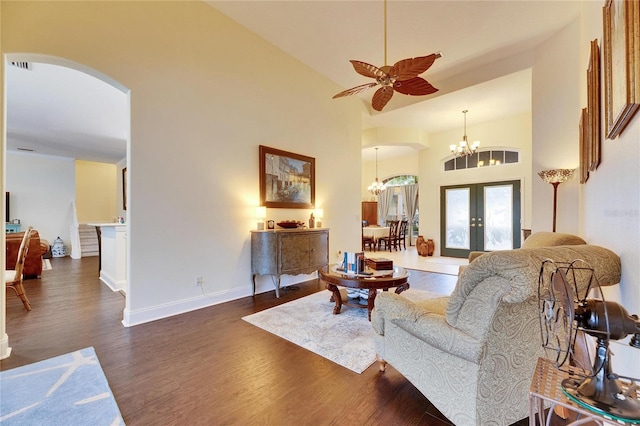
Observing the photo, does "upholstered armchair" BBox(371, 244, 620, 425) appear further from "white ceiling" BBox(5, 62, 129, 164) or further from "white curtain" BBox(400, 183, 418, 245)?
"white curtain" BBox(400, 183, 418, 245)

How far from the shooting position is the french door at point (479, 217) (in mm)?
6789

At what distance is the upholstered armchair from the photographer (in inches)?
45.6

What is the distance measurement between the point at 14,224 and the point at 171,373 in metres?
9.04

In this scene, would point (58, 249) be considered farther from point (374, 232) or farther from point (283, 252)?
point (374, 232)

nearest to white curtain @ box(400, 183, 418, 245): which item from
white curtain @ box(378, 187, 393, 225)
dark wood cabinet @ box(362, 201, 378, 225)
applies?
white curtain @ box(378, 187, 393, 225)

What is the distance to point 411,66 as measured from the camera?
2584mm

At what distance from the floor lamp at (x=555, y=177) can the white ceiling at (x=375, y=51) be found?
199 centimetres

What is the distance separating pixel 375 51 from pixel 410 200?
705cm

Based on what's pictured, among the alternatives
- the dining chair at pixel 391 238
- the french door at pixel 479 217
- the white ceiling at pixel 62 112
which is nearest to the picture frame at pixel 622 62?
the white ceiling at pixel 62 112

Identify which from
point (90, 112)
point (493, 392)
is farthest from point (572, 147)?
point (90, 112)

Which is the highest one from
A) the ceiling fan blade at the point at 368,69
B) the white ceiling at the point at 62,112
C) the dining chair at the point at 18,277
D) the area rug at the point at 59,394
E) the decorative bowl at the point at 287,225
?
the white ceiling at the point at 62,112

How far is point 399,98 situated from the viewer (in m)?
5.88

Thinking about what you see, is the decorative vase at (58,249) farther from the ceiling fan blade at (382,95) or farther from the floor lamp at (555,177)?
the floor lamp at (555,177)

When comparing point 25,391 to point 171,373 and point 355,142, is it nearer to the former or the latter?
point 171,373
